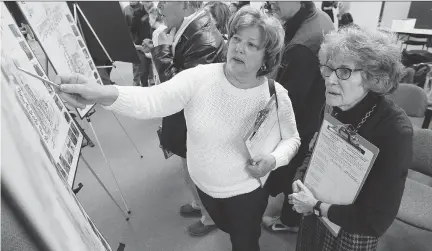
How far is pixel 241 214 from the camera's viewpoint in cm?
127

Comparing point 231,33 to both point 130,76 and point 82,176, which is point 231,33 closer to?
point 82,176

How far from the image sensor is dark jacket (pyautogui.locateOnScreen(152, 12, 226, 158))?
1.52 meters

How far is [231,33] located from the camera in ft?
3.68

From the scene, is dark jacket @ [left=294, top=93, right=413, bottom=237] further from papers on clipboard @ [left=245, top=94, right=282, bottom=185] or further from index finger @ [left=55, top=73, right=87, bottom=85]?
index finger @ [left=55, top=73, right=87, bottom=85]

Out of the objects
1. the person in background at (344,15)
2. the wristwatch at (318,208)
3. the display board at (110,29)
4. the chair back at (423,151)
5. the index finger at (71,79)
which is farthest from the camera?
the person in background at (344,15)

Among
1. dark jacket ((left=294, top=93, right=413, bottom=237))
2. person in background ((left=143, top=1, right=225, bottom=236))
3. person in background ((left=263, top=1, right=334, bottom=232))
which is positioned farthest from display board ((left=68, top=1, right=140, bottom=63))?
dark jacket ((left=294, top=93, right=413, bottom=237))

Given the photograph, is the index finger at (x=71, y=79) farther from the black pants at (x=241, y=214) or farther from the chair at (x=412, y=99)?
the chair at (x=412, y=99)

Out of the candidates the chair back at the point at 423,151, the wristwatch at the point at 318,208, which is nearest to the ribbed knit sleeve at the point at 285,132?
the wristwatch at the point at 318,208

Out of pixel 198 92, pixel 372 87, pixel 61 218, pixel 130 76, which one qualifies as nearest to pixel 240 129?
pixel 198 92

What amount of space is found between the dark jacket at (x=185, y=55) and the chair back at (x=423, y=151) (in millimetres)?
1331

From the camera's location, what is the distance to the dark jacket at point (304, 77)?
56.9 inches

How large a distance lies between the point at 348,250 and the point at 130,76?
5244mm

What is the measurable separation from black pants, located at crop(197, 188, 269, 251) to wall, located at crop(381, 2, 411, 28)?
685cm

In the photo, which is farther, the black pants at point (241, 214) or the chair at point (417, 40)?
the chair at point (417, 40)
